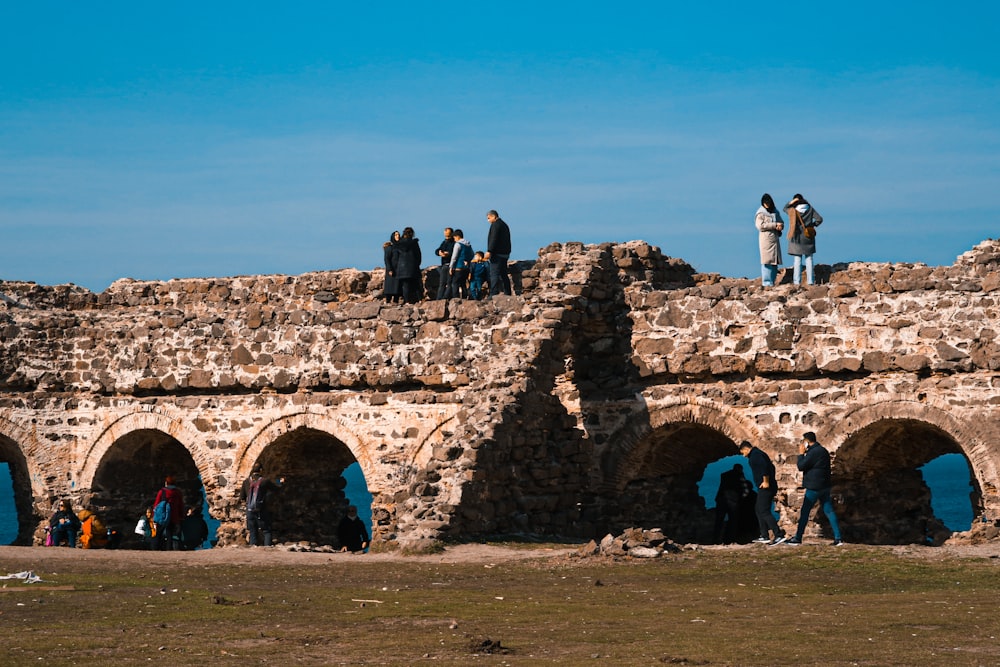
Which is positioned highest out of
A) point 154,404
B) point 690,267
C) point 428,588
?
point 690,267

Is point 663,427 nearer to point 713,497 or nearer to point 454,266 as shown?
point 454,266

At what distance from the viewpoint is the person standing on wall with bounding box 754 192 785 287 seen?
2316 cm

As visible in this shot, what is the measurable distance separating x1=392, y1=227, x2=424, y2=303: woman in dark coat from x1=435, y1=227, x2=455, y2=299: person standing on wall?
344 mm

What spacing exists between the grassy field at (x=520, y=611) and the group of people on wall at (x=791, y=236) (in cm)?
571

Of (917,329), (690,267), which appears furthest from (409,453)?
(917,329)

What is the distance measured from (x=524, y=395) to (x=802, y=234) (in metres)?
4.73

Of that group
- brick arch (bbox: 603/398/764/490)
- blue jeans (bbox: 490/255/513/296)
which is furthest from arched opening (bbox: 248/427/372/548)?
brick arch (bbox: 603/398/764/490)

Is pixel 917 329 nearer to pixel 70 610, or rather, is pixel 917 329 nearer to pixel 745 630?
pixel 745 630

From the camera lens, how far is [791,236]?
76.0 feet

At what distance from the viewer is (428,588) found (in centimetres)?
1600

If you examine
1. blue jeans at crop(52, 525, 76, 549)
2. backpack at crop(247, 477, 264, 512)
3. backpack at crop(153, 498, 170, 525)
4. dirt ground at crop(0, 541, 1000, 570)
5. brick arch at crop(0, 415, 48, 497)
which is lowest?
blue jeans at crop(52, 525, 76, 549)

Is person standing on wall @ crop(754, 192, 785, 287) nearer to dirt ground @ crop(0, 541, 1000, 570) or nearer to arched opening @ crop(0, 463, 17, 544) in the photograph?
dirt ground @ crop(0, 541, 1000, 570)

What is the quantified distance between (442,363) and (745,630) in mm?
11402

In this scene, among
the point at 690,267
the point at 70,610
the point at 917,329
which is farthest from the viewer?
the point at 690,267
